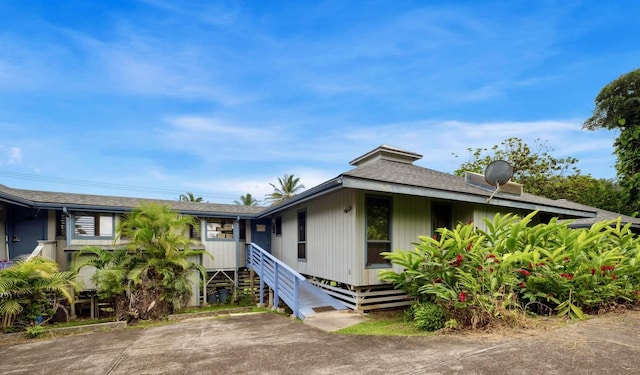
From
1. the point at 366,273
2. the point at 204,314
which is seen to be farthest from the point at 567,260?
the point at 204,314

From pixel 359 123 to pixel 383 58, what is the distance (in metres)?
Answer: 5.94

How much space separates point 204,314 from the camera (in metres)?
8.82

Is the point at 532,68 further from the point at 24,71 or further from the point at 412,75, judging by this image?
the point at 24,71

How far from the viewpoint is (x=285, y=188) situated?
33.9 meters

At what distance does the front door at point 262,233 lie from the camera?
44.6 ft

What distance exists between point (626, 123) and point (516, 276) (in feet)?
52.7

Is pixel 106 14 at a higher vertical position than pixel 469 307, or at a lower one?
higher

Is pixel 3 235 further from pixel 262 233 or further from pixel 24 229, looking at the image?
pixel 262 233

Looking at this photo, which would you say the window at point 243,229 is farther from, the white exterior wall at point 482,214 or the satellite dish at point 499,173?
the satellite dish at point 499,173

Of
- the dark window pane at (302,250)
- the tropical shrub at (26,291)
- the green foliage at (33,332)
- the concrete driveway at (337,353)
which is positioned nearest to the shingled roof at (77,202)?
the tropical shrub at (26,291)

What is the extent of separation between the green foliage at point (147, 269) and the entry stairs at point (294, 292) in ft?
7.21

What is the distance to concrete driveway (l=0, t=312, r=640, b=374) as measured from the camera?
3.46 m

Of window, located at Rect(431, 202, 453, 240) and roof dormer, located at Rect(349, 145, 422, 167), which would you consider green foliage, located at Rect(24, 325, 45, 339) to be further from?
roof dormer, located at Rect(349, 145, 422, 167)

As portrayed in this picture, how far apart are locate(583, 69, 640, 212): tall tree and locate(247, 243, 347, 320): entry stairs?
1671cm
